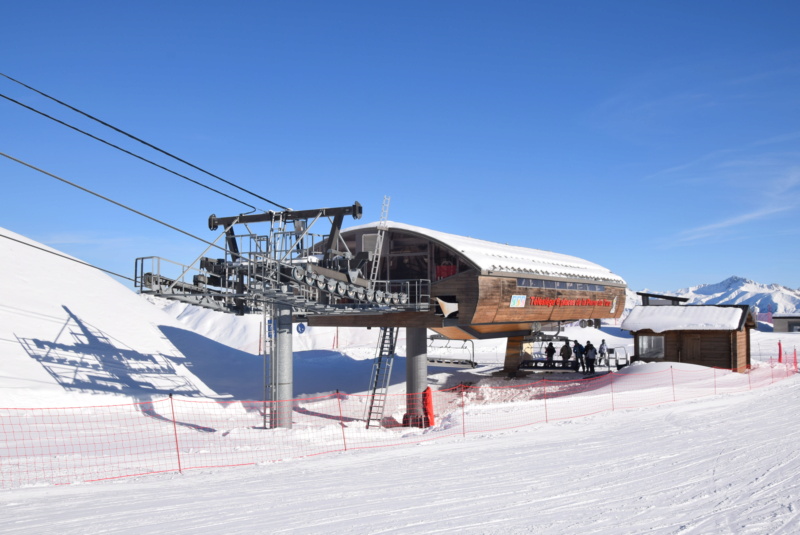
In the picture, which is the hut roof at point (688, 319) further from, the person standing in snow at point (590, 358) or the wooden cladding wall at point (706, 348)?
the person standing in snow at point (590, 358)

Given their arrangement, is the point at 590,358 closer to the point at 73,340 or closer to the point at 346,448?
the point at 346,448

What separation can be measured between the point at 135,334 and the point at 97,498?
2116 cm

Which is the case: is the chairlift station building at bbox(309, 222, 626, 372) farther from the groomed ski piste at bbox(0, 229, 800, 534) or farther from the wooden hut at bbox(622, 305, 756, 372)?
the groomed ski piste at bbox(0, 229, 800, 534)

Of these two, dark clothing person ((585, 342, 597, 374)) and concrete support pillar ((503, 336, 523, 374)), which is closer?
dark clothing person ((585, 342, 597, 374))

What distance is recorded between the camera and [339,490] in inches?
412

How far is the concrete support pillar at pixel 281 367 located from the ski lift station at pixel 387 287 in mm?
36

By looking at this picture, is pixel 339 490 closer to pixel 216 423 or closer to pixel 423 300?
pixel 216 423

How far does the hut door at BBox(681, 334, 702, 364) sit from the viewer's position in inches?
1164

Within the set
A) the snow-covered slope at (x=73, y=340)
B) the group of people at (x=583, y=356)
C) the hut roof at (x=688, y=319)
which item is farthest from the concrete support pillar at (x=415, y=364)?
the hut roof at (x=688, y=319)

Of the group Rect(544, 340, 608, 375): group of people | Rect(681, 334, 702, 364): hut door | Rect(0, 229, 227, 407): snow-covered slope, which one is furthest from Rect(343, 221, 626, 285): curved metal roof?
Rect(0, 229, 227, 407): snow-covered slope

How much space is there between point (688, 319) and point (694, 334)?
2.40 feet

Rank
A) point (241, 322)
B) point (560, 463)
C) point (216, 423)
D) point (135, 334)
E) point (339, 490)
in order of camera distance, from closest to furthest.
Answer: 1. point (339, 490)
2. point (560, 463)
3. point (216, 423)
4. point (135, 334)
5. point (241, 322)

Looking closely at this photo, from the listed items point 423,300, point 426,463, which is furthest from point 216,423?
point 426,463

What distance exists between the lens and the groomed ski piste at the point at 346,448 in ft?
28.2
